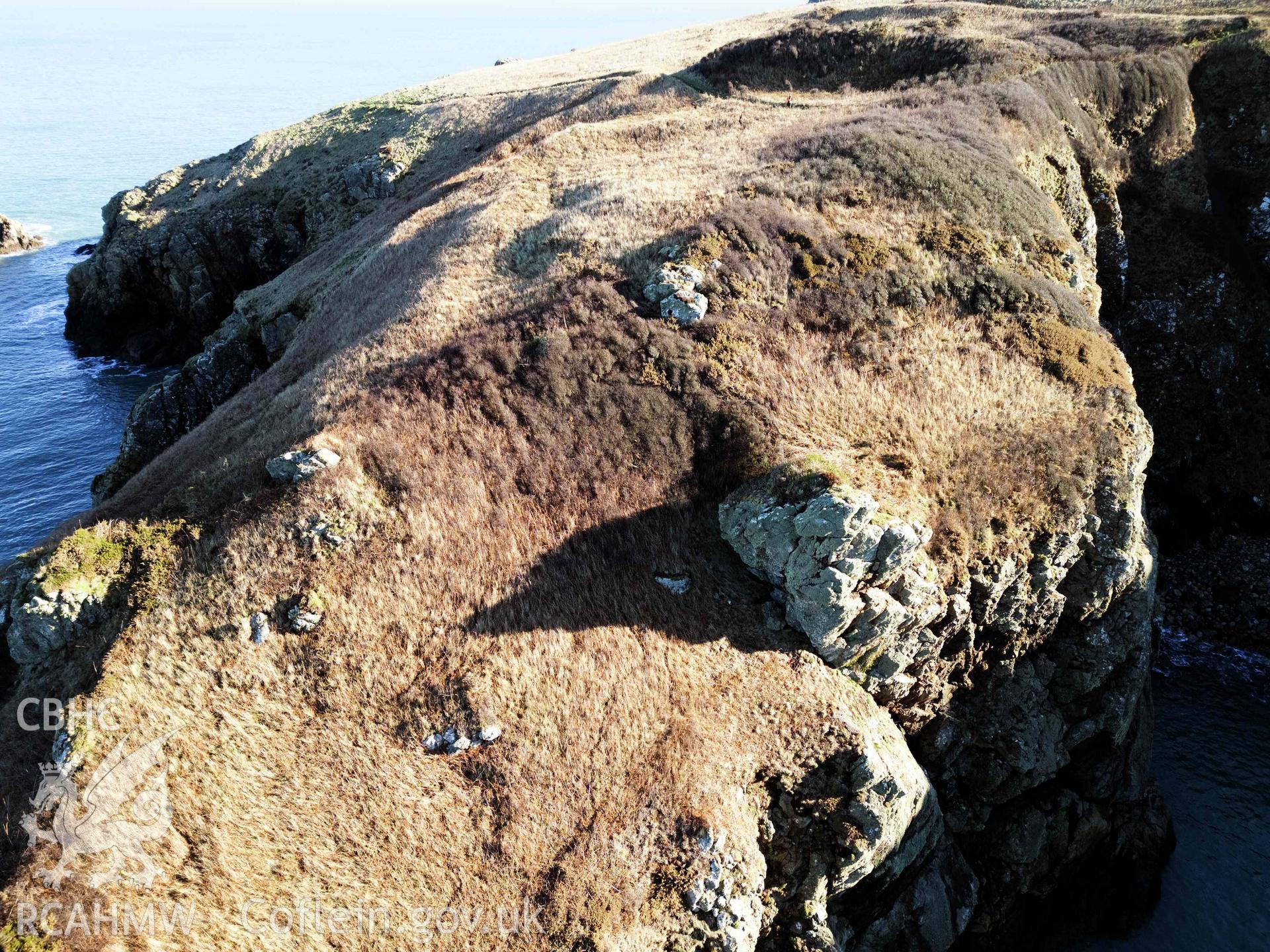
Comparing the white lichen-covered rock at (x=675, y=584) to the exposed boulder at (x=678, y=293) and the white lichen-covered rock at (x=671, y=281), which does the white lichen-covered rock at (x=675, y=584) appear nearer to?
the exposed boulder at (x=678, y=293)

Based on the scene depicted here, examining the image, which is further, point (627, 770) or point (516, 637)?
point (516, 637)

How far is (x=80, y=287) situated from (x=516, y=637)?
258 ft

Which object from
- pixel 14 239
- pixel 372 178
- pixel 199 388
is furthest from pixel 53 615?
pixel 14 239

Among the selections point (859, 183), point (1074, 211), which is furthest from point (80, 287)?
point (1074, 211)

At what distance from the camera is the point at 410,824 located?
735 inches

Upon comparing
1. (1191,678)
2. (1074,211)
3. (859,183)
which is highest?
(859,183)

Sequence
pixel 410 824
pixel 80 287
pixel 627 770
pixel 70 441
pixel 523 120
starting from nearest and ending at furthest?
pixel 410 824 → pixel 627 770 → pixel 70 441 → pixel 523 120 → pixel 80 287

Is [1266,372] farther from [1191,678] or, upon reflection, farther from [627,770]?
[627,770]

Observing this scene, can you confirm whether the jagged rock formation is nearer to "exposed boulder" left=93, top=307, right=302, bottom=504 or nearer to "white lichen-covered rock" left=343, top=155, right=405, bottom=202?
"white lichen-covered rock" left=343, top=155, right=405, bottom=202

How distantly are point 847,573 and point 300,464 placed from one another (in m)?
18.0

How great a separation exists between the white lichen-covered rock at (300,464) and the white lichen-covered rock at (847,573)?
1404cm

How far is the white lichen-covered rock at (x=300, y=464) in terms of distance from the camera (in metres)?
23.9

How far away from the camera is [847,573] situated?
21609 mm

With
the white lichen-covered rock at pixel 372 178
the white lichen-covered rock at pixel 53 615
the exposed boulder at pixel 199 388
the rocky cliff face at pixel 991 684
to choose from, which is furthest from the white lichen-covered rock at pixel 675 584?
the white lichen-covered rock at pixel 372 178
